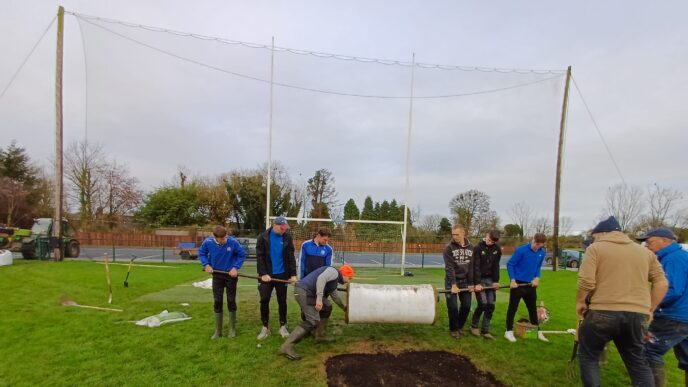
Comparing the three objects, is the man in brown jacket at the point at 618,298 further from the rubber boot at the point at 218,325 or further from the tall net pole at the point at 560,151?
the tall net pole at the point at 560,151

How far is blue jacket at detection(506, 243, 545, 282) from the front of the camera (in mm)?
6125

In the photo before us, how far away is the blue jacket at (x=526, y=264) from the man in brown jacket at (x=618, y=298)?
8.34 feet

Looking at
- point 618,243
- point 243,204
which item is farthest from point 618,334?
point 243,204

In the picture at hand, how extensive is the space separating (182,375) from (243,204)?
3016 cm

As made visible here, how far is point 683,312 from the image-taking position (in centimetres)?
376

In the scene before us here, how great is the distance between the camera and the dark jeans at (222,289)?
19.3 feet

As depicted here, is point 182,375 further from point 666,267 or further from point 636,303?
point 666,267

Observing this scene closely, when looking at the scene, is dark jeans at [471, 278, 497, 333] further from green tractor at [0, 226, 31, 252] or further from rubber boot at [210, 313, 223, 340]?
green tractor at [0, 226, 31, 252]

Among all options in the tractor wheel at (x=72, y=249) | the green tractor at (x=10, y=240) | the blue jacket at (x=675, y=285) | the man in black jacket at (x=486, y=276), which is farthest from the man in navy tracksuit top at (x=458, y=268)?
the green tractor at (x=10, y=240)

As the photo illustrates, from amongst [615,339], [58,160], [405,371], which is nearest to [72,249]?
[58,160]

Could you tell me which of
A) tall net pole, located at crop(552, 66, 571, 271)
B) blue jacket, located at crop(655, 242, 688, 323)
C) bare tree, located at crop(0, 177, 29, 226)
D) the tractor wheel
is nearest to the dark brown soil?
blue jacket, located at crop(655, 242, 688, 323)

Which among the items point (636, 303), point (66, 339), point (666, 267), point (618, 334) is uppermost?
point (666, 267)

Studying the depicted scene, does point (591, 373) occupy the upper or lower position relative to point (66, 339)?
upper

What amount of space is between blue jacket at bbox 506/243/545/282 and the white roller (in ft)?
5.29
